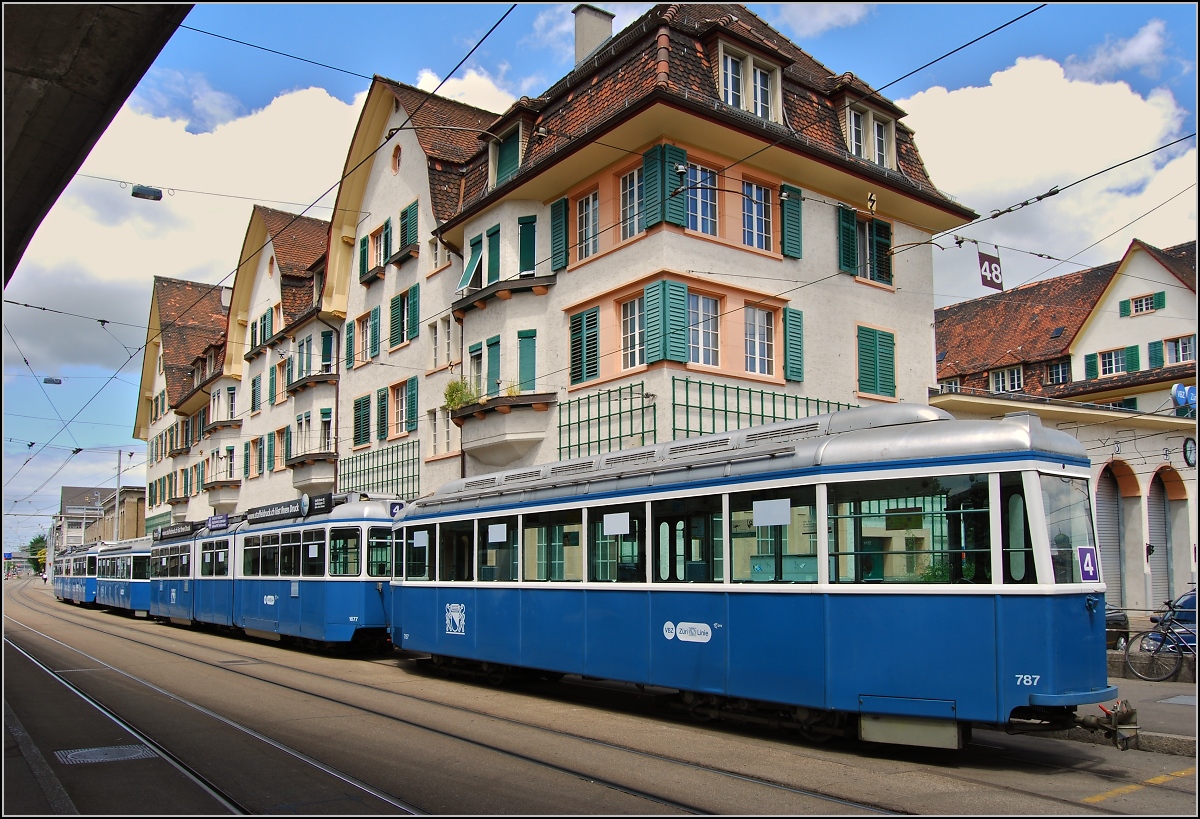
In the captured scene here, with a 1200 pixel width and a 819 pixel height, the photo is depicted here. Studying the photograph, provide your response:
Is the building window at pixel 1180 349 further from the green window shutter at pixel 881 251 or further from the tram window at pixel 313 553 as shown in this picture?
the tram window at pixel 313 553

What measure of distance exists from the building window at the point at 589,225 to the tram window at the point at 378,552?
709 cm

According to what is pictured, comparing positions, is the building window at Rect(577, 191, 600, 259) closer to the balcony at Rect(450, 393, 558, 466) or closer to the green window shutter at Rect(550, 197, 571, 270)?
the green window shutter at Rect(550, 197, 571, 270)

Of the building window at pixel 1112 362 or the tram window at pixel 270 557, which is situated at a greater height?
the building window at pixel 1112 362

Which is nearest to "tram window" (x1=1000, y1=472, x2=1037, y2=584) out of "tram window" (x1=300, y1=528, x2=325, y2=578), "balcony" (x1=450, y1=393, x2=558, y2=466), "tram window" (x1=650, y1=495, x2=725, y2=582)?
"tram window" (x1=650, y1=495, x2=725, y2=582)

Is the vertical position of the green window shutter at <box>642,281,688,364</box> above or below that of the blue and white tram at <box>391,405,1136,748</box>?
above

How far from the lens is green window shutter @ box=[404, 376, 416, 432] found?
28.7 m

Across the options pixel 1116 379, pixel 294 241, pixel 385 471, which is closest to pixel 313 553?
pixel 385 471

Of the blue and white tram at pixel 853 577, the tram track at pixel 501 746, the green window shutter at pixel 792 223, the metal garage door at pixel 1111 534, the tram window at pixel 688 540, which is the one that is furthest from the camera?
the metal garage door at pixel 1111 534

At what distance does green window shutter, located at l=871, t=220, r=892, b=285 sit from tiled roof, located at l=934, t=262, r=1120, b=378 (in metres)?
18.1

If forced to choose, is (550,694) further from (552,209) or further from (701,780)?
(552,209)

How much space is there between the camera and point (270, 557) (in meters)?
23.5

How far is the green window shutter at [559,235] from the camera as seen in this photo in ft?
72.1

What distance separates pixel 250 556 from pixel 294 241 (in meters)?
21.0

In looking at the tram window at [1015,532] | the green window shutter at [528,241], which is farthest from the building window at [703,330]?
the tram window at [1015,532]
